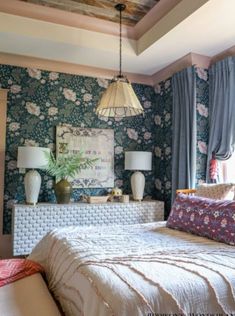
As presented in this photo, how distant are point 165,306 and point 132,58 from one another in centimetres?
302

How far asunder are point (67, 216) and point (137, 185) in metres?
1.01

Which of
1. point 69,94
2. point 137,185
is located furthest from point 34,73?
point 137,185

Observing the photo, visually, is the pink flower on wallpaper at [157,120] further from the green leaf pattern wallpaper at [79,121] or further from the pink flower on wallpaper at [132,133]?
the pink flower on wallpaper at [132,133]

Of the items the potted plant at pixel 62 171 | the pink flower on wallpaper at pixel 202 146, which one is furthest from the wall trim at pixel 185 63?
the potted plant at pixel 62 171

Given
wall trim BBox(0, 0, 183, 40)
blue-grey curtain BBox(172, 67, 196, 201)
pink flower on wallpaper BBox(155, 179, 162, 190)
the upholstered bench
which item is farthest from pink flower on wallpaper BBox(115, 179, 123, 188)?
the upholstered bench

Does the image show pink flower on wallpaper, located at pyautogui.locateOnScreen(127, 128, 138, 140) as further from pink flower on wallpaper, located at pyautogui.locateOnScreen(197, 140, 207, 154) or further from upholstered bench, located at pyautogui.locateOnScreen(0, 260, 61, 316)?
upholstered bench, located at pyautogui.locateOnScreen(0, 260, 61, 316)

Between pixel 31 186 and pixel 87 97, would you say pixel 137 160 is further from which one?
pixel 31 186

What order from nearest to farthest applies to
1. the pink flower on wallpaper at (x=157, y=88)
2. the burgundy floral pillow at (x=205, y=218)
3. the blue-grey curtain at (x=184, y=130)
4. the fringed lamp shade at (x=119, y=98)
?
the burgundy floral pillow at (x=205, y=218), the fringed lamp shade at (x=119, y=98), the blue-grey curtain at (x=184, y=130), the pink flower on wallpaper at (x=157, y=88)

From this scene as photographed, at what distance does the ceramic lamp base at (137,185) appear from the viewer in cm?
377

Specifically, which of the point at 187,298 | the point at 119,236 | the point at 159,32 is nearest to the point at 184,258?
the point at 187,298

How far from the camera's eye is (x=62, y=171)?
3465mm

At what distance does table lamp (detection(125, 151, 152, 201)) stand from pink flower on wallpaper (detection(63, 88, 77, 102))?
3.33 feet

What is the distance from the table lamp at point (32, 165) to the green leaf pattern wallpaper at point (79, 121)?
26 centimetres

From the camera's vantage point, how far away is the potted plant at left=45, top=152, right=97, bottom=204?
134 inches
